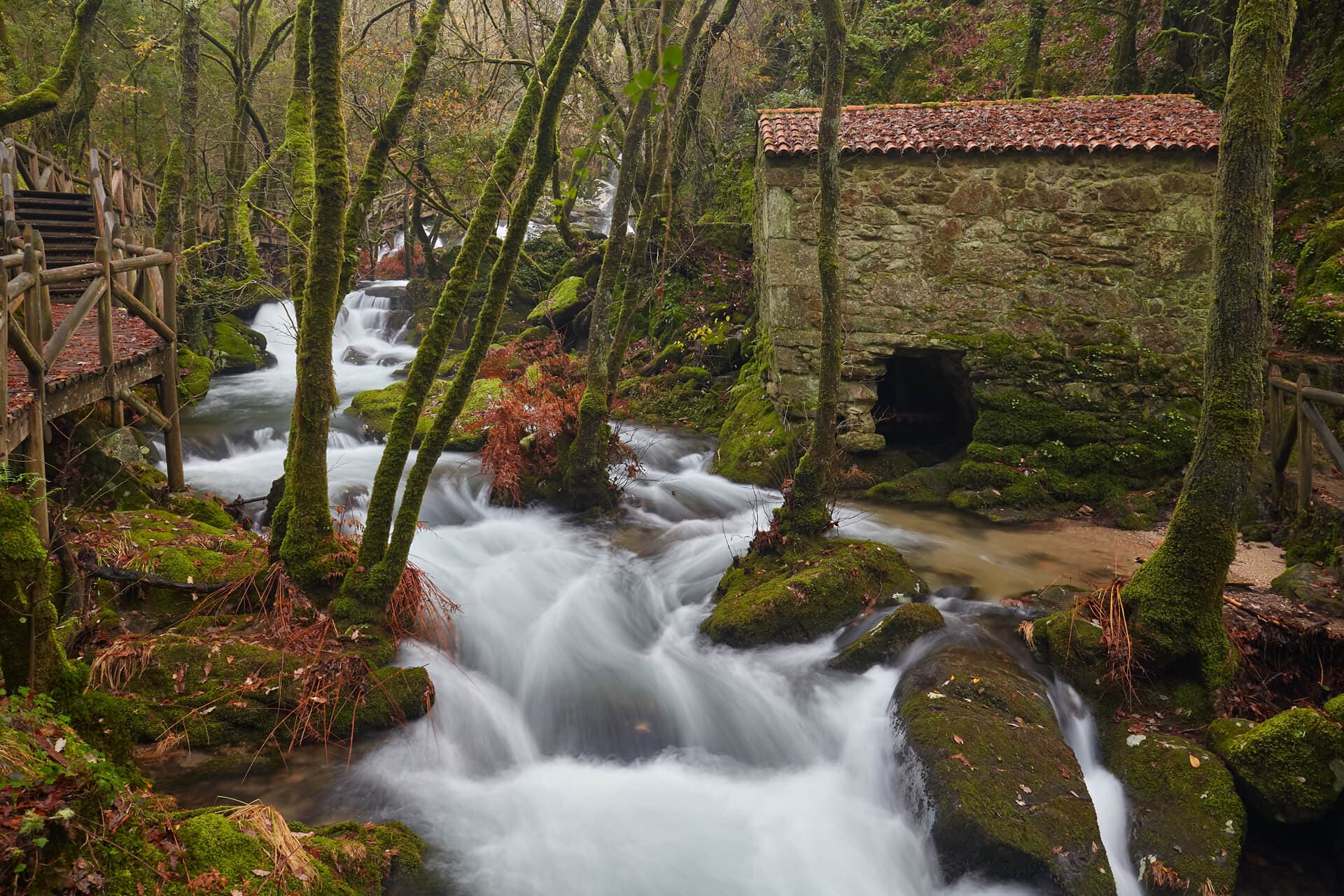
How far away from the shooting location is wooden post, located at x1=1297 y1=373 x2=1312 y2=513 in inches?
261

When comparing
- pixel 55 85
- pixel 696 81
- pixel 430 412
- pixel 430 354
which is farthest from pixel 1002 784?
pixel 696 81

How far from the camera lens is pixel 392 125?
5168mm

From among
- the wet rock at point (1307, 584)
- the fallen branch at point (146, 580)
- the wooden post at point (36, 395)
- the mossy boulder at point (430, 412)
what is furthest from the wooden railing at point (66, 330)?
the wet rock at point (1307, 584)

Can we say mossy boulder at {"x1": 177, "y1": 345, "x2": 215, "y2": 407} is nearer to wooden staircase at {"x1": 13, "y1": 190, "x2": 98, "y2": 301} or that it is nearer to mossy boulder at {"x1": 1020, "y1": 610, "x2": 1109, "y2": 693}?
wooden staircase at {"x1": 13, "y1": 190, "x2": 98, "y2": 301}

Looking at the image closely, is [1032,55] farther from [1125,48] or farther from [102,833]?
[102,833]

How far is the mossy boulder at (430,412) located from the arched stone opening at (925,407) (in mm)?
5537

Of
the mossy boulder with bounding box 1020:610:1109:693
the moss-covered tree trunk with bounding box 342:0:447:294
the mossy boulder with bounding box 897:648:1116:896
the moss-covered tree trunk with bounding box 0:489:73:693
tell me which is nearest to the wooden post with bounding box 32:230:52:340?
the moss-covered tree trunk with bounding box 342:0:447:294

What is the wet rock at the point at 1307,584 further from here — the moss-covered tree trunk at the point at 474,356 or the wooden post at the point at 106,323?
the wooden post at the point at 106,323

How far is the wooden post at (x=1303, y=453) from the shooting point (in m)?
6.62

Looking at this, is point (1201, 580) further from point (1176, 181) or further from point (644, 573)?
point (1176, 181)

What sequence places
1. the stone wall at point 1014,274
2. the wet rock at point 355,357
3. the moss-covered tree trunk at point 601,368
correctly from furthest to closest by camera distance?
the wet rock at point 355,357 < the stone wall at point 1014,274 < the moss-covered tree trunk at point 601,368

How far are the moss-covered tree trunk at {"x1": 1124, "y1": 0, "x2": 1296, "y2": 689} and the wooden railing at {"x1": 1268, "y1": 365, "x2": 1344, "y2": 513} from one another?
2.31 meters

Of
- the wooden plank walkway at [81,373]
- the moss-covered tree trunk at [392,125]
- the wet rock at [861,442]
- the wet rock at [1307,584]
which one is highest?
the moss-covered tree trunk at [392,125]

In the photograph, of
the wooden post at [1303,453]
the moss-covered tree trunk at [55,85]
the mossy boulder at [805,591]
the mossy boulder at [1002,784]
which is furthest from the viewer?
the moss-covered tree trunk at [55,85]
